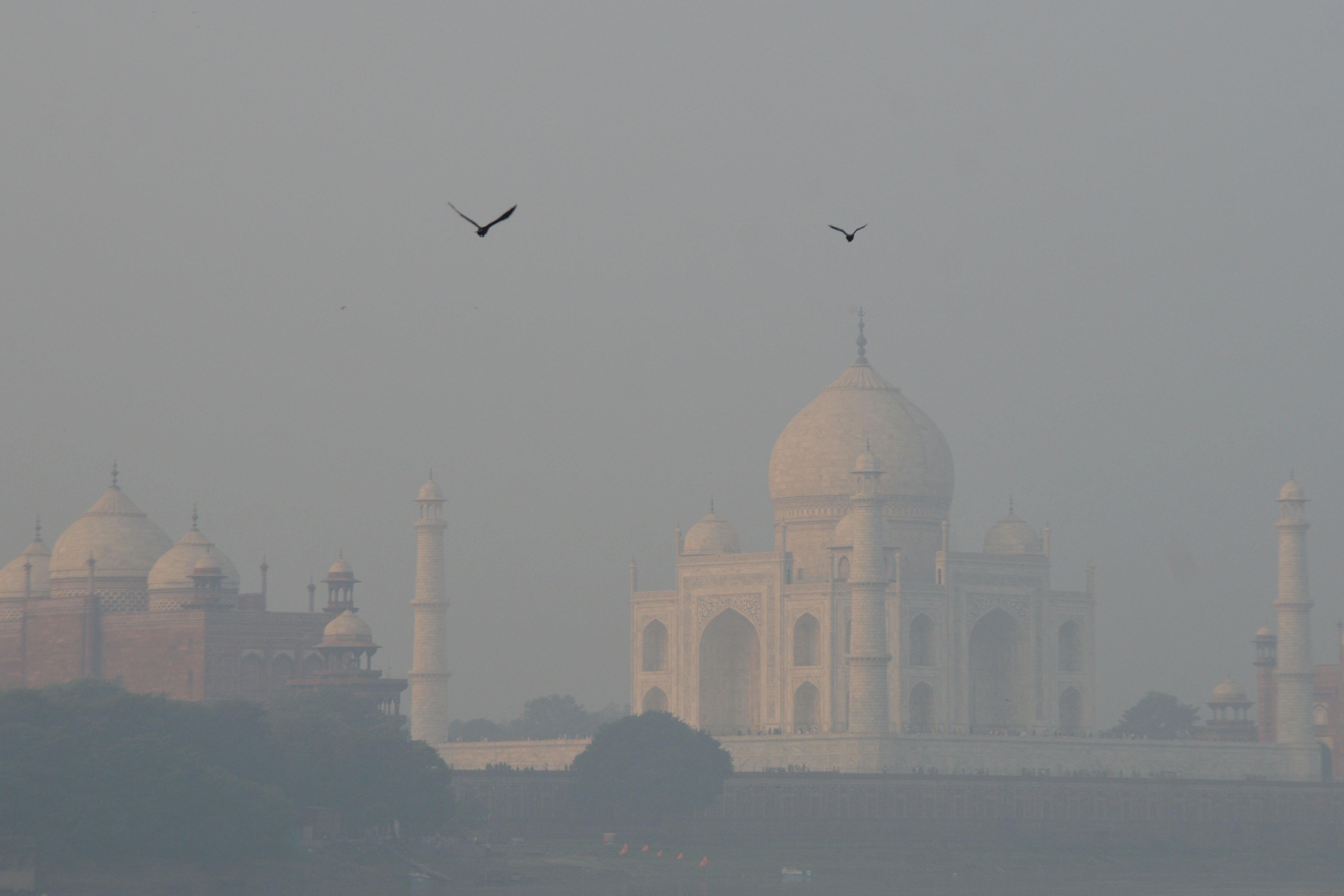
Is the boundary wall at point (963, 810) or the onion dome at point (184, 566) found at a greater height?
the onion dome at point (184, 566)

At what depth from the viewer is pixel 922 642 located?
3105 inches

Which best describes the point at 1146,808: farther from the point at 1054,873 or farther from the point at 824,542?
the point at 824,542

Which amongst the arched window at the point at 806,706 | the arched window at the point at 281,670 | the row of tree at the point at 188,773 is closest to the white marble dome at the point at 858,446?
the arched window at the point at 806,706

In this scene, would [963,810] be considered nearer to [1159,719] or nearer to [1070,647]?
[1070,647]

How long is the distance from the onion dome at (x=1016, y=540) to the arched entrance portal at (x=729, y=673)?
7.46m

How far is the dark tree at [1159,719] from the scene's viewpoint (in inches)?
4235

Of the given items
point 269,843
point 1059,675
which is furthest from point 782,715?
point 269,843

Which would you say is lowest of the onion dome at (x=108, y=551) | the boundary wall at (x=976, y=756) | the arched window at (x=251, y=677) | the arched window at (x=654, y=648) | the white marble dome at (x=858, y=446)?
the boundary wall at (x=976, y=756)

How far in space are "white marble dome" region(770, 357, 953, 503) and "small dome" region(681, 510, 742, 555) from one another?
1896 millimetres

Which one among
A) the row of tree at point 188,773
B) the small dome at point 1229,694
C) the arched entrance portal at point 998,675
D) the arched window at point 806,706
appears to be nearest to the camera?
the row of tree at point 188,773

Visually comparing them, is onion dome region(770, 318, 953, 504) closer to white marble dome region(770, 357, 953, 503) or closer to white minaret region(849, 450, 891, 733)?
white marble dome region(770, 357, 953, 503)

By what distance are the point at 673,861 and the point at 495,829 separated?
479 cm

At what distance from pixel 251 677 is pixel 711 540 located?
14067 millimetres

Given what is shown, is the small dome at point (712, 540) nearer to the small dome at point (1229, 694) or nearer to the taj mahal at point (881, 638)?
the taj mahal at point (881, 638)
